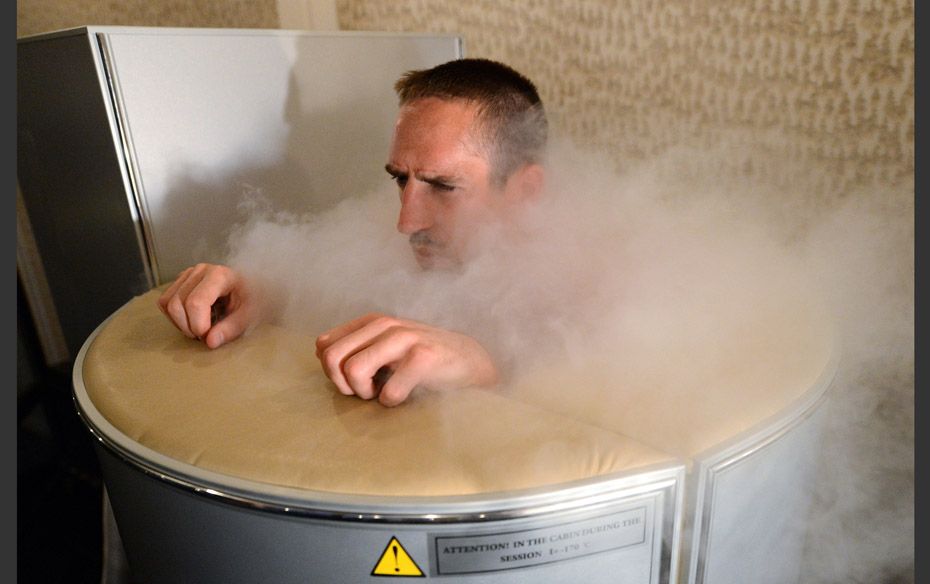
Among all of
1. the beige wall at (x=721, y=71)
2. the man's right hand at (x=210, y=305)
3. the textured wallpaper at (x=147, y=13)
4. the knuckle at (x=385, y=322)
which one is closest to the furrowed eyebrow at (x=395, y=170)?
the man's right hand at (x=210, y=305)

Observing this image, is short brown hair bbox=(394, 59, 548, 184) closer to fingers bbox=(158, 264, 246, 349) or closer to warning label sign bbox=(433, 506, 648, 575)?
fingers bbox=(158, 264, 246, 349)

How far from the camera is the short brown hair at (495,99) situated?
3.79 feet

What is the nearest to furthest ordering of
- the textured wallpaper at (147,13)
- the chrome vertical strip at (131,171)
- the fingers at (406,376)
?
the fingers at (406,376)
the chrome vertical strip at (131,171)
the textured wallpaper at (147,13)

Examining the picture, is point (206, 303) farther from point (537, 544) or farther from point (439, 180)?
point (537, 544)

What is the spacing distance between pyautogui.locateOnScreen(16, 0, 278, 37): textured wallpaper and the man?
2.93ft

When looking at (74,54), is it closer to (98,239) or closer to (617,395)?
(98,239)

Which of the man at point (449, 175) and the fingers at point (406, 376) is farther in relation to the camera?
the man at point (449, 175)

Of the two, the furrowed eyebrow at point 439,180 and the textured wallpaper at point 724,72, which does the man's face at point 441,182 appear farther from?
the textured wallpaper at point 724,72

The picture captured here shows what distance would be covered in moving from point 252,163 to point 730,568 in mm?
1086

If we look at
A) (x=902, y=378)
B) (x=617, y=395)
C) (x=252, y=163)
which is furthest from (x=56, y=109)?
(x=902, y=378)

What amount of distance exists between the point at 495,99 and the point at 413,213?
0.26 metres

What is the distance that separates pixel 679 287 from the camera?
958 mm

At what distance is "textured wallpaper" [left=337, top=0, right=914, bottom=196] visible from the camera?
109 cm

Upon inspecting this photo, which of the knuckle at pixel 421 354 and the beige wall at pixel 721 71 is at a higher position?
the beige wall at pixel 721 71
